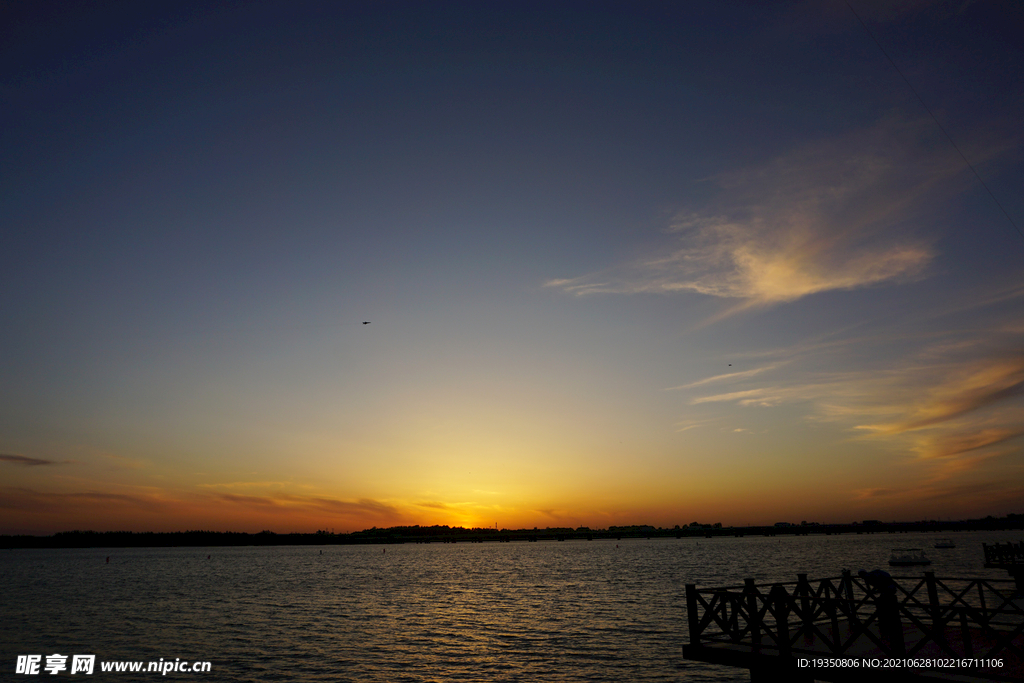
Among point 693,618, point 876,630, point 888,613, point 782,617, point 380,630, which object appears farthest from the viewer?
point 380,630

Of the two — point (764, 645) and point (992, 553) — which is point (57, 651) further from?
point (992, 553)

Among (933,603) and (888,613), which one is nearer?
(933,603)

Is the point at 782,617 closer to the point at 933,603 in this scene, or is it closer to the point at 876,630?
the point at 933,603

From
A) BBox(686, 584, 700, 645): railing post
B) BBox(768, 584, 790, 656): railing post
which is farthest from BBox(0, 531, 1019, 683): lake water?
BBox(768, 584, 790, 656): railing post

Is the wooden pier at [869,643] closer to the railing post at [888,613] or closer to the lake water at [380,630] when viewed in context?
the railing post at [888,613]

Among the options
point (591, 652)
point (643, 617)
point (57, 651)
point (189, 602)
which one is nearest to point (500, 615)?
point (643, 617)

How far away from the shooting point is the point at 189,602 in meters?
68.9

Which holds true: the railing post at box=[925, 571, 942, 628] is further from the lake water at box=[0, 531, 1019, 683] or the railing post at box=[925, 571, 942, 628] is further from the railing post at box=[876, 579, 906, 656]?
the lake water at box=[0, 531, 1019, 683]

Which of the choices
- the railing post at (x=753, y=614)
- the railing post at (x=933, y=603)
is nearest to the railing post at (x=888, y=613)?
the railing post at (x=933, y=603)

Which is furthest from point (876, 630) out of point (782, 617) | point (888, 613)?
point (782, 617)

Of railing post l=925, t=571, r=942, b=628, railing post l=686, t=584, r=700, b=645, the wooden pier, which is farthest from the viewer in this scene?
railing post l=686, t=584, r=700, b=645

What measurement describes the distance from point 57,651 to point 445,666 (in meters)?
26.6

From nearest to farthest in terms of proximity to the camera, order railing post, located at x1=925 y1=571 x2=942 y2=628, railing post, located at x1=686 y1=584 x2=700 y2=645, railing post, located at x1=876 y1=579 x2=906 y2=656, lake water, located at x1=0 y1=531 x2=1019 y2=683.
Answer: railing post, located at x1=925 y1=571 x2=942 y2=628 < railing post, located at x1=876 y1=579 x2=906 y2=656 < railing post, located at x1=686 y1=584 x2=700 y2=645 < lake water, located at x1=0 y1=531 x2=1019 y2=683

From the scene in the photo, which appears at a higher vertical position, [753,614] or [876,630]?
[753,614]
